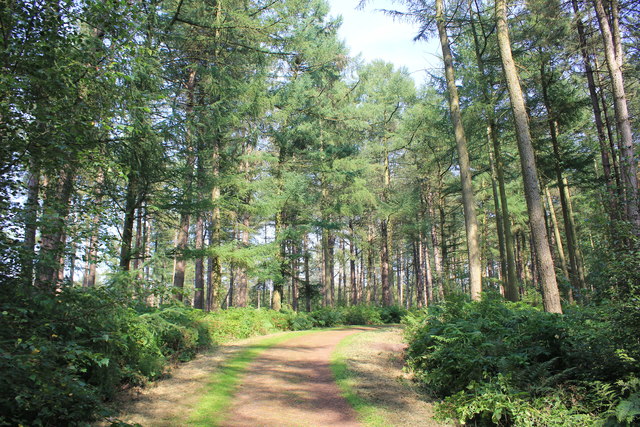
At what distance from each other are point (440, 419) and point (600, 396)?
200 centimetres

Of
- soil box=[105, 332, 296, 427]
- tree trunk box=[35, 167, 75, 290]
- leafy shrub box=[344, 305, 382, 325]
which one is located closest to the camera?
tree trunk box=[35, 167, 75, 290]

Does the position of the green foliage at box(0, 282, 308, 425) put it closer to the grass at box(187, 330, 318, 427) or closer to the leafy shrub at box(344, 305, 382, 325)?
the grass at box(187, 330, 318, 427)

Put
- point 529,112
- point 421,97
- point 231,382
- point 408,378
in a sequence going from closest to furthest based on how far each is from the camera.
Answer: point 231,382, point 408,378, point 529,112, point 421,97

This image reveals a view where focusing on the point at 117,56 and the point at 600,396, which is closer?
the point at 600,396

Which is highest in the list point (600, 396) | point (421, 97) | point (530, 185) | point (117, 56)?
point (421, 97)

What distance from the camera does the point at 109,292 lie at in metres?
4.80

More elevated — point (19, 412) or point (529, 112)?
point (529, 112)

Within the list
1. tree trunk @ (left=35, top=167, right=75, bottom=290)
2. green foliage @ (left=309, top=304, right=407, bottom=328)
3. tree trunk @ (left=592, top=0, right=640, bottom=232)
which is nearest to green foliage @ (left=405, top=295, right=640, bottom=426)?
tree trunk @ (left=35, top=167, right=75, bottom=290)

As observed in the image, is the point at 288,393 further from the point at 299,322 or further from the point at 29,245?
the point at 299,322

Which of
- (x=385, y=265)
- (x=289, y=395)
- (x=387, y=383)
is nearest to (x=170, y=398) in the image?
(x=289, y=395)

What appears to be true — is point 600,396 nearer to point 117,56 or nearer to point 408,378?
point 408,378

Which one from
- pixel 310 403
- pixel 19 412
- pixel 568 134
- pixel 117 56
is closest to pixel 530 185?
pixel 310 403

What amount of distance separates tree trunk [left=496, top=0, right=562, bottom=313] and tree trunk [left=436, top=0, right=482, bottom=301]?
246 cm

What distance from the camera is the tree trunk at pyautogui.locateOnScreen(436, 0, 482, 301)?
11.7 meters
